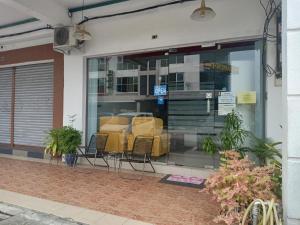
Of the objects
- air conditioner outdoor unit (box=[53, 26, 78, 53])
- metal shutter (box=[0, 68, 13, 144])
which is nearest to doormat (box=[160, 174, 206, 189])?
air conditioner outdoor unit (box=[53, 26, 78, 53])

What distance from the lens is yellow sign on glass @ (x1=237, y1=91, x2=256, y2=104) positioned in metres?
4.98

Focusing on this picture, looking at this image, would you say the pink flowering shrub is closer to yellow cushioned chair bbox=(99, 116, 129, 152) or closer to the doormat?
the doormat

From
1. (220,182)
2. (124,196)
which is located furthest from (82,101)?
(220,182)

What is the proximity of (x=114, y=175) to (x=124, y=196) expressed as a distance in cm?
130

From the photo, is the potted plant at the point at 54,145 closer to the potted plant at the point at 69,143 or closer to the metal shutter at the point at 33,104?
the potted plant at the point at 69,143

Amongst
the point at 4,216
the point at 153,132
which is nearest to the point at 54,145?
the point at 153,132

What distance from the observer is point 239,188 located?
116 inches

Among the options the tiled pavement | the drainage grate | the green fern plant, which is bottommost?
the drainage grate

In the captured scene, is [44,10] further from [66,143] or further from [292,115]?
[292,115]

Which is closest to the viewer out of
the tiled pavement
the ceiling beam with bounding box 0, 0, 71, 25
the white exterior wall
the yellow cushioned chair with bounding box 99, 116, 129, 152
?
the tiled pavement

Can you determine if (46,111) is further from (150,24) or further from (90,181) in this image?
(150,24)

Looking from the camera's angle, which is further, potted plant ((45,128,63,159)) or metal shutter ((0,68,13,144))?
metal shutter ((0,68,13,144))

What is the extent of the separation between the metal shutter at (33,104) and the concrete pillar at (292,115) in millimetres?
6115

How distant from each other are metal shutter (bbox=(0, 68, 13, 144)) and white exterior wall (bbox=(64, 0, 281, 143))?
8.28ft
